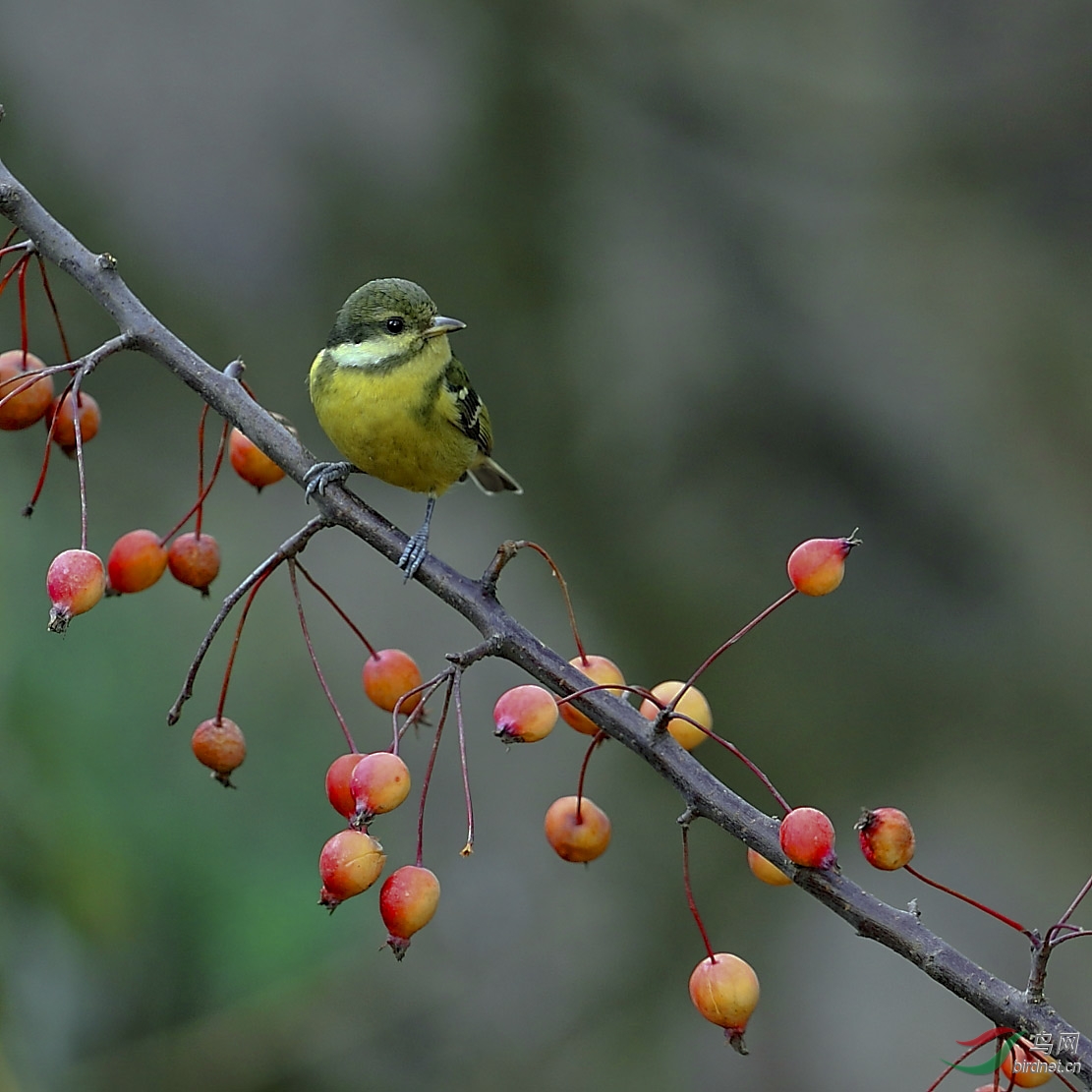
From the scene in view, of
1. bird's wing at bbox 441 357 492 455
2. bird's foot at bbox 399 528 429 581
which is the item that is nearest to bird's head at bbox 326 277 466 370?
bird's wing at bbox 441 357 492 455

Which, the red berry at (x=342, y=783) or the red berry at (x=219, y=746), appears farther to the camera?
the red berry at (x=219, y=746)

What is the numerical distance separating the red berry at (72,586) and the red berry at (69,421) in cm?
38

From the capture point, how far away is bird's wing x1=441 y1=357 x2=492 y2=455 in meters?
3.63

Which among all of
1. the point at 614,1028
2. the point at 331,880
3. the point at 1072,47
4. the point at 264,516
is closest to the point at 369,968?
the point at 614,1028

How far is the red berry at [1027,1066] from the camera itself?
1.67m

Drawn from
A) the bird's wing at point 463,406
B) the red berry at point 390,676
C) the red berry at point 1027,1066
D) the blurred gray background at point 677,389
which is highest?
A: the red berry at point 390,676

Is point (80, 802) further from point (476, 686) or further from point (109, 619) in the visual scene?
point (476, 686)

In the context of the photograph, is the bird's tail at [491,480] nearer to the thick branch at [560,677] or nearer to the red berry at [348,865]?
the thick branch at [560,677]

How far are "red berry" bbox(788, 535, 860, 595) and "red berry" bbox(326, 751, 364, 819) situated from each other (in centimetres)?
80

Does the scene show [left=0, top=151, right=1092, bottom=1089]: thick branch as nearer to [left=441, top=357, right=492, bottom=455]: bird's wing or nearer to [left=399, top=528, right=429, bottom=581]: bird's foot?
[left=399, top=528, right=429, bottom=581]: bird's foot

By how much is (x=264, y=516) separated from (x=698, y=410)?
8.76 feet

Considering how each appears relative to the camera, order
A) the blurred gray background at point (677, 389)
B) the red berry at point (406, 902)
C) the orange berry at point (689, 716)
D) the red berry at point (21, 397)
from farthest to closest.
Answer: the blurred gray background at point (677, 389) < the red berry at point (21, 397) < the orange berry at point (689, 716) < the red berry at point (406, 902)

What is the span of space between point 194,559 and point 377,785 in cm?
92

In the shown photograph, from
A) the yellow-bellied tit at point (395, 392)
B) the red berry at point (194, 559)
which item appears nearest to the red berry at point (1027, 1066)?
the red berry at point (194, 559)
